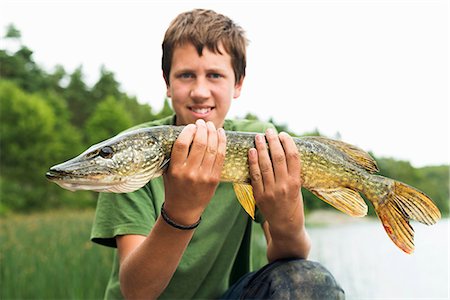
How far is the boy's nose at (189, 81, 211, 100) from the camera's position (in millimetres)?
2445

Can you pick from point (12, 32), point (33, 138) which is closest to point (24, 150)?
point (33, 138)

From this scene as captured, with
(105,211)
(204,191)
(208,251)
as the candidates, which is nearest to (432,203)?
(204,191)

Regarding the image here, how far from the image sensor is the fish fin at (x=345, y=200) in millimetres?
2064

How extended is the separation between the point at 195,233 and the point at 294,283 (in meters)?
0.64

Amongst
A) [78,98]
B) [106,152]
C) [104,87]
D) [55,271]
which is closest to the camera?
[106,152]

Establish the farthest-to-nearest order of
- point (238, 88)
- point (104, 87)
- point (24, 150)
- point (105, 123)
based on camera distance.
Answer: point (104, 87) → point (105, 123) → point (24, 150) → point (238, 88)

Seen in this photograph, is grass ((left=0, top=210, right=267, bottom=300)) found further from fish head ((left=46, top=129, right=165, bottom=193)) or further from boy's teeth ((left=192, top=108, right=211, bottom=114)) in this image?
fish head ((left=46, top=129, right=165, bottom=193))

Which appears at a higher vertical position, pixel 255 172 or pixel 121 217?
pixel 255 172

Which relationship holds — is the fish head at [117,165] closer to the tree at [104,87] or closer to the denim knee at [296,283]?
the denim knee at [296,283]

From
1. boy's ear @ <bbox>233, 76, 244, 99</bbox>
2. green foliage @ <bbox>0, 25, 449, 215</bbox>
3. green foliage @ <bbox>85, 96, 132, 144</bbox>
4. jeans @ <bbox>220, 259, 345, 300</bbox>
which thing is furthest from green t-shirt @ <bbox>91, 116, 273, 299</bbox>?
green foliage @ <bbox>85, 96, 132, 144</bbox>

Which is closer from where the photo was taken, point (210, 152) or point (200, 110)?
point (210, 152)

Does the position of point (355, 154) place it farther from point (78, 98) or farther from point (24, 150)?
point (78, 98)

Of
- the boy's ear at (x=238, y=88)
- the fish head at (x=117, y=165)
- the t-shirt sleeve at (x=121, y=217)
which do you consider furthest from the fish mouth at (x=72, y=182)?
the boy's ear at (x=238, y=88)

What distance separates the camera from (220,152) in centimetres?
197
